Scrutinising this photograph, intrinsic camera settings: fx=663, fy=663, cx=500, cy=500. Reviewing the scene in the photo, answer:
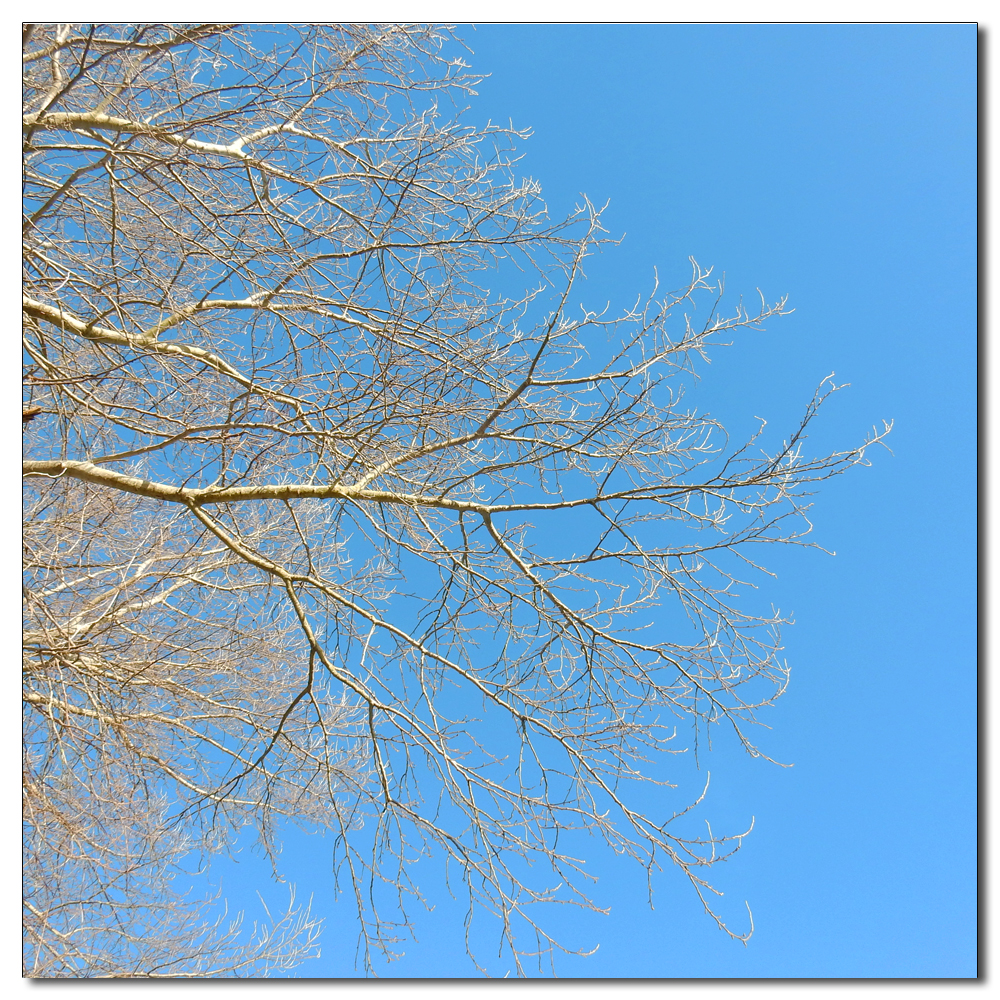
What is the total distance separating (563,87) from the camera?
6.43ft

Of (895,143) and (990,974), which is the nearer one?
(990,974)

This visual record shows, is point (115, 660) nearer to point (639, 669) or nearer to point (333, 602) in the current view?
point (333, 602)

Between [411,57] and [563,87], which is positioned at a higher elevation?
[411,57]

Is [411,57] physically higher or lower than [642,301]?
higher

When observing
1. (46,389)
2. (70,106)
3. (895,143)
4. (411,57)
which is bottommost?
(46,389)

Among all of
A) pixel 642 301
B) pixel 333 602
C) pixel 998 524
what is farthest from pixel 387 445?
pixel 998 524

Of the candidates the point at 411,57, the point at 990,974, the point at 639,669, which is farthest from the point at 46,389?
the point at 990,974

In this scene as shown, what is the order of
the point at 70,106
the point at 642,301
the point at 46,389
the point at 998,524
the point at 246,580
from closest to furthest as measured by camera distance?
the point at 998,524 < the point at 642,301 < the point at 46,389 < the point at 70,106 < the point at 246,580

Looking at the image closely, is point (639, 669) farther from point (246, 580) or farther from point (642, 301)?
point (246, 580)

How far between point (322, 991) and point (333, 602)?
3.11 feet

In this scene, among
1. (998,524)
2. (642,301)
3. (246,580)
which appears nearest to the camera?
(998,524)

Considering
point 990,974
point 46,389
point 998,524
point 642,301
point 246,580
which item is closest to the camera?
point 990,974

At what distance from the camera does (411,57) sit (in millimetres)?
2053

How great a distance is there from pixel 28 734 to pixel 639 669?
161 cm
